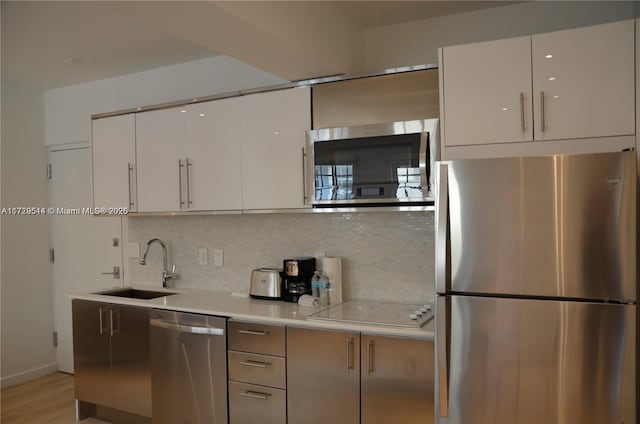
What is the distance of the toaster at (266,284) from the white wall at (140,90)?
4.46 feet

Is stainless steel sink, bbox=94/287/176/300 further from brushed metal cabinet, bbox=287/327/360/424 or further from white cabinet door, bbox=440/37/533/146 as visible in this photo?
white cabinet door, bbox=440/37/533/146

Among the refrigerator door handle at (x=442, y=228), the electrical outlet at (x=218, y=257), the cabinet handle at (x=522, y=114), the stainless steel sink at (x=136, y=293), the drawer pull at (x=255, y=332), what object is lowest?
the drawer pull at (x=255, y=332)

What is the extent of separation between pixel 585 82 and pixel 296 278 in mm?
1921

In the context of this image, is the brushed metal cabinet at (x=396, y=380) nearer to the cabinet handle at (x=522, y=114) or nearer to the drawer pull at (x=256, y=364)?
the drawer pull at (x=256, y=364)

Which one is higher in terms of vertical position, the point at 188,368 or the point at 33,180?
the point at 33,180

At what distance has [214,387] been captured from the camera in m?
2.93

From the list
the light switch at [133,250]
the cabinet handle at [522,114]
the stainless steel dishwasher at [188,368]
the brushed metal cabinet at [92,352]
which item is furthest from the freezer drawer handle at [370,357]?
the light switch at [133,250]

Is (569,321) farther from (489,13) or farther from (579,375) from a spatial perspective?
(489,13)

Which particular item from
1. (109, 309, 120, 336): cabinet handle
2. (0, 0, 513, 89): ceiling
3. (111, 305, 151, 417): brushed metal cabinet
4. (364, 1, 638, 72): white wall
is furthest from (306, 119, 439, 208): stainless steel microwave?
(109, 309, 120, 336): cabinet handle

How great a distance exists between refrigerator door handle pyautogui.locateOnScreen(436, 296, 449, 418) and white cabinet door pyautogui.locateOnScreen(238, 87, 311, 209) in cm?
119

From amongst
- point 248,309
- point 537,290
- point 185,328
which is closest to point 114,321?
point 185,328

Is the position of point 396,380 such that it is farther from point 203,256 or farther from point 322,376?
point 203,256

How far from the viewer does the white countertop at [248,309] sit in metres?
2.42

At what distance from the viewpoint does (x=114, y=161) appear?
12.5 ft
